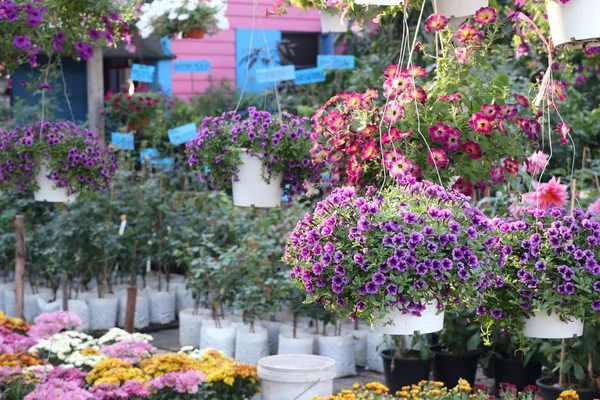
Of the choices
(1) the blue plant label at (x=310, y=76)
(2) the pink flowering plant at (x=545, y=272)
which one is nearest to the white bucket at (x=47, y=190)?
(2) the pink flowering plant at (x=545, y=272)

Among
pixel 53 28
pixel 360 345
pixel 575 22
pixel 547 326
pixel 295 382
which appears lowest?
pixel 360 345

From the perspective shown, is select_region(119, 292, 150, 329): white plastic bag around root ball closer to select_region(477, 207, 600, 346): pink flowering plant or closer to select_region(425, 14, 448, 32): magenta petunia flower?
select_region(425, 14, 448, 32): magenta petunia flower

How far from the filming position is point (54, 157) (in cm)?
471

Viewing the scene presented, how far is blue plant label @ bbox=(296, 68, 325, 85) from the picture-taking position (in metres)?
7.85

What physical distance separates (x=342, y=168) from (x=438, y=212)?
811 mm

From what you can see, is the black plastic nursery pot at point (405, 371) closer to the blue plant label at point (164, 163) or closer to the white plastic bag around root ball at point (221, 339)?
the white plastic bag around root ball at point (221, 339)

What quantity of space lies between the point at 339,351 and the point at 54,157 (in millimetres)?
2155

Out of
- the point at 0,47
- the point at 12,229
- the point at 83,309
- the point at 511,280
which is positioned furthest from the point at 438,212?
the point at 12,229

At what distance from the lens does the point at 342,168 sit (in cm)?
340

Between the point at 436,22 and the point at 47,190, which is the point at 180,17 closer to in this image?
the point at 47,190

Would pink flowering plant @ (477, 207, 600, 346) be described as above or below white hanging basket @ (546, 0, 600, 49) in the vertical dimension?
below

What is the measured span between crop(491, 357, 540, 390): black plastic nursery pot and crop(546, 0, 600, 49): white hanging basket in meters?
2.76

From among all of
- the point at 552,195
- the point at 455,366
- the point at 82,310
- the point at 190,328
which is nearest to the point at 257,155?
the point at 552,195

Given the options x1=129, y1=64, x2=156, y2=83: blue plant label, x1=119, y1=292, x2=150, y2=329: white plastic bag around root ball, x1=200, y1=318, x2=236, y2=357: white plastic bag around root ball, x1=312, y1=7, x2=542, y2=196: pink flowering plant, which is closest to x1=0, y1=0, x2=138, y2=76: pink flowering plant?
x1=312, y1=7, x2=542, y2=196: pink flowering plant
